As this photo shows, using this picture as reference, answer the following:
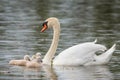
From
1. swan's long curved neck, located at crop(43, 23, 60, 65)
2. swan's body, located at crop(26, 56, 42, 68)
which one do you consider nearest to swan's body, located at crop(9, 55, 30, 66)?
swan's body, located at crop(26, 56, 42, 68)

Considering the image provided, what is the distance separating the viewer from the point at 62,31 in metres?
19.9

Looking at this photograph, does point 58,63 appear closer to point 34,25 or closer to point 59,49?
point 59,49

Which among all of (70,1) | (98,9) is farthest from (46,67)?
(70,1)

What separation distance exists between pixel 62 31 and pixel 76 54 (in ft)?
14.1

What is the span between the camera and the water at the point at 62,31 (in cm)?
1448

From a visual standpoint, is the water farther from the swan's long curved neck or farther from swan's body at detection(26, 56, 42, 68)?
the swan's long curved neck

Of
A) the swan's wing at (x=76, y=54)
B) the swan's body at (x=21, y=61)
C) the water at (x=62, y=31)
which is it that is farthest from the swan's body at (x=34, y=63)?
the swan's wing at (x=76, y=54)

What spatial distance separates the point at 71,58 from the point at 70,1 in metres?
12.7

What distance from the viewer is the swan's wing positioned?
1566 centimetres

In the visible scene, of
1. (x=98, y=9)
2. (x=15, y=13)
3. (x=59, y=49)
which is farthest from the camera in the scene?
(x=98, y=9)

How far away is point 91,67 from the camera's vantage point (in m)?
15.6

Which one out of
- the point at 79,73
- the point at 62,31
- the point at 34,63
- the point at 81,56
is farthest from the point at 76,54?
the point at 62,31

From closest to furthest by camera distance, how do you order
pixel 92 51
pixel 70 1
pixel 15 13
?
pixel 92 51 < pixel 15 13 < pixel 70 1

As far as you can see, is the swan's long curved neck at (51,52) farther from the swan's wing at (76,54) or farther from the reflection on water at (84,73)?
the reflection on water at (84,73)
